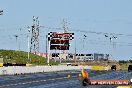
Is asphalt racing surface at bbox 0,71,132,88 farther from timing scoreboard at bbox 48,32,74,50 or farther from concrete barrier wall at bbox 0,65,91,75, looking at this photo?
timing scoreboard at bbox 48,32,74,50

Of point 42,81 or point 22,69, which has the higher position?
point 22,69

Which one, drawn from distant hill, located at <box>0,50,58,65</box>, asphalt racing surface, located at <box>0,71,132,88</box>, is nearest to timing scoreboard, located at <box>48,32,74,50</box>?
distant hill, located at <box>0,50,58,65</box>

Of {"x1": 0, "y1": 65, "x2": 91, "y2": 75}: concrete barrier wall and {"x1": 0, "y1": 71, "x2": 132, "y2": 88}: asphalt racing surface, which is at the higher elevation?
{"x1": 0, "y1": 65, "x2": 91, "y2": 75}: concrete barrier wall

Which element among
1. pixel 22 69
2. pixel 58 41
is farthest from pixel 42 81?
pixel 58 41

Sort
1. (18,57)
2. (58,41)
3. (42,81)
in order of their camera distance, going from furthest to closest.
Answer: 1. (18,57)
2. (58,41)
3. (42,81)

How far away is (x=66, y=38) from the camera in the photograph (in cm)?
13075

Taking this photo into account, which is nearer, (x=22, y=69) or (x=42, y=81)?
(x=42, y=81)

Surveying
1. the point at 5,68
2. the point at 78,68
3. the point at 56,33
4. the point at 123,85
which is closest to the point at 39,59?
the point at 56,33

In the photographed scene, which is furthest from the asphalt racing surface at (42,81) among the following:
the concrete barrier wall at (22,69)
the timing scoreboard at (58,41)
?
the timing scoreboard at (58,41)

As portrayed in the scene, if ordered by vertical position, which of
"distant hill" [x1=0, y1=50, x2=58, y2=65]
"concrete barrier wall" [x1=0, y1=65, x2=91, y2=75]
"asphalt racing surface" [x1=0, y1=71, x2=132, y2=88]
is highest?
"distant hill" [x1=0, y1=50, x2=58, y2=65]

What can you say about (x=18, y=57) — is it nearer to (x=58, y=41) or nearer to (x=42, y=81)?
(x=58, y=41)

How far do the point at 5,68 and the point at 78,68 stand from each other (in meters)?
49.6

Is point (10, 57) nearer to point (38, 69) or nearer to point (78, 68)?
point (78, 68)

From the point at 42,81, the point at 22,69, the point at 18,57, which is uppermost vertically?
the point at 18,57
